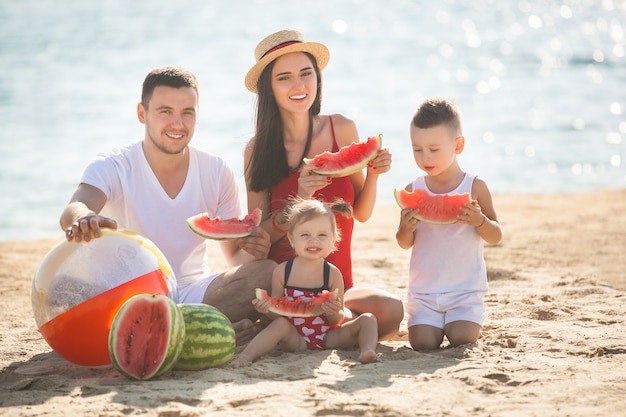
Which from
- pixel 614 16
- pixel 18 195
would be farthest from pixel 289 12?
pixel 18 195

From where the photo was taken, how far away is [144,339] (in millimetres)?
4852

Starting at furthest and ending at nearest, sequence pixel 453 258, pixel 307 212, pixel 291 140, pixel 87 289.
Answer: pixel 291 140 < pixel 453 258 < pixel 307 212 < pixel 87 289

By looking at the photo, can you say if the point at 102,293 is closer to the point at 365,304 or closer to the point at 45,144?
the point at 365,304

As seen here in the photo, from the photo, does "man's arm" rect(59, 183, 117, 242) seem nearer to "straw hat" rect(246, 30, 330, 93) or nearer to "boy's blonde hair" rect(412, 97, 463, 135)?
"straw hat" rect(246, 30, 330, 93)

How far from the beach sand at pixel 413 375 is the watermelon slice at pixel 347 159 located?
51.9 inches

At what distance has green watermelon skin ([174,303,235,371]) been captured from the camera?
5.09 metres

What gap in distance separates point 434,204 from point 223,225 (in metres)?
1.59

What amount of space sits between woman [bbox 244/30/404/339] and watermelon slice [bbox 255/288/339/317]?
59 centimetres

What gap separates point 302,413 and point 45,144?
14.4 m

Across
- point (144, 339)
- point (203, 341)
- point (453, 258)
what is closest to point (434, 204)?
point (453, 258)

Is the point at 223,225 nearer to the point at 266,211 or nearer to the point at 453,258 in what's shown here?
the point at 266,211

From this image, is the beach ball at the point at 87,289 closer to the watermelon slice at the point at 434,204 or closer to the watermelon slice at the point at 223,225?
the watermelon slice at the point at 223,225

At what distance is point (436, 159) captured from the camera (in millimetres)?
5699

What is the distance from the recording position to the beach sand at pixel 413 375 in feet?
14.0
